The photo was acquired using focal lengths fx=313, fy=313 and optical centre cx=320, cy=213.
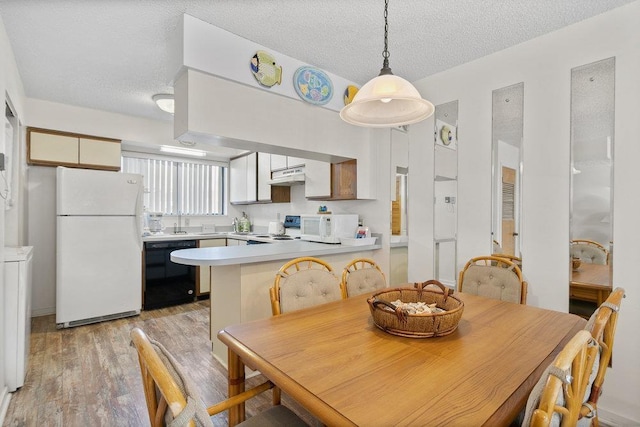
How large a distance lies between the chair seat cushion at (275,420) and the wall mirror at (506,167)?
77.8 inches

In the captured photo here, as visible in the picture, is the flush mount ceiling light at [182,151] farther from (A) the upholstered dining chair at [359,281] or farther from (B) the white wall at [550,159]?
(A) the upholstered dining chair at [359,281]

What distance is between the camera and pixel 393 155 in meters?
3.14

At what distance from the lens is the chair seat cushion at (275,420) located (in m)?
1.09

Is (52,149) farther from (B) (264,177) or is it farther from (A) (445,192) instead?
(A) (445,192)

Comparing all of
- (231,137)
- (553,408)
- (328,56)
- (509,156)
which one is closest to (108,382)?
(231,137)

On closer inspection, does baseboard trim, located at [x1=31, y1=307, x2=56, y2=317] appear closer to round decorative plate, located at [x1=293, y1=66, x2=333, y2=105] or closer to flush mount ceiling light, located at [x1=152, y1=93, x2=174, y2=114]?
flush mount ceiling light, located at [x1=152, y1=93, x2=174, y2=114]

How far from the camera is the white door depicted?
3.25 metres

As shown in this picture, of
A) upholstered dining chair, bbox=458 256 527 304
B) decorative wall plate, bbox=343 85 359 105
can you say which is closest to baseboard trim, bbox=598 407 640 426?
upholstered dining chair, bbox=458 256 527 304

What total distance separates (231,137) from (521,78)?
2.17 meters

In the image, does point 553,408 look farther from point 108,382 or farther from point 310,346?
point 108,382

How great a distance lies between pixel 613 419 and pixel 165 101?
426 centimetres

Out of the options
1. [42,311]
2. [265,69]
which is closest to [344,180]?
[265,69]

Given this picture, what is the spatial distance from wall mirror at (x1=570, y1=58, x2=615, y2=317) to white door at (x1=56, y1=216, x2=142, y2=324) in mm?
4159

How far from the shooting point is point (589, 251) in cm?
204
